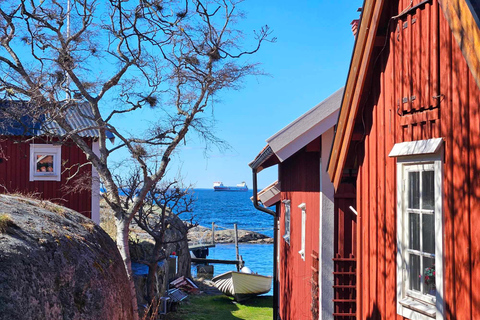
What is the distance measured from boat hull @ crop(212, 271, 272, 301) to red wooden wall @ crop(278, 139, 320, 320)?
6.59 m

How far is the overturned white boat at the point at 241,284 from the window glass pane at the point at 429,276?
15459mm

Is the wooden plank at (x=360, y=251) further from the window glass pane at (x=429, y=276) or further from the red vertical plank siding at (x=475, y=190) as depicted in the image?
the red vertical plank siding at (x=475, y=190)

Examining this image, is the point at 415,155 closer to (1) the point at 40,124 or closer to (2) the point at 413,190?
(2) the point at 413,190

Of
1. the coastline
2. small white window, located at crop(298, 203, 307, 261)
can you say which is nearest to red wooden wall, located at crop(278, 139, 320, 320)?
small white window, located at crop(298, 203, 307, 261)

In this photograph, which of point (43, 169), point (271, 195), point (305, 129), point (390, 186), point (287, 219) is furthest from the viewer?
point (43, 169)

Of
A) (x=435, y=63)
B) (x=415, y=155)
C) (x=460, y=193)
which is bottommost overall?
(x=460, y=193)

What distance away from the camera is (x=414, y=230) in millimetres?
4773

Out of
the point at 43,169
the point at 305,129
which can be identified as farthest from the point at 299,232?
the point at 43,169

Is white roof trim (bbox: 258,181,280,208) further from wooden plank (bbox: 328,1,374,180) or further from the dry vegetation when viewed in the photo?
the dry vegetation

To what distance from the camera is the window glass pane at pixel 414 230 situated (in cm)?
471

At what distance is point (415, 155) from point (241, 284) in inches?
625

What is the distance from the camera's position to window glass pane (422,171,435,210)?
175 inches

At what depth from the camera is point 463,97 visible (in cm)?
400

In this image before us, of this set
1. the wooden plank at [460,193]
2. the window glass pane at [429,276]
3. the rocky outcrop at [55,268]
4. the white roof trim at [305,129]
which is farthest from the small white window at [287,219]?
the wooden plank at [460,193]
